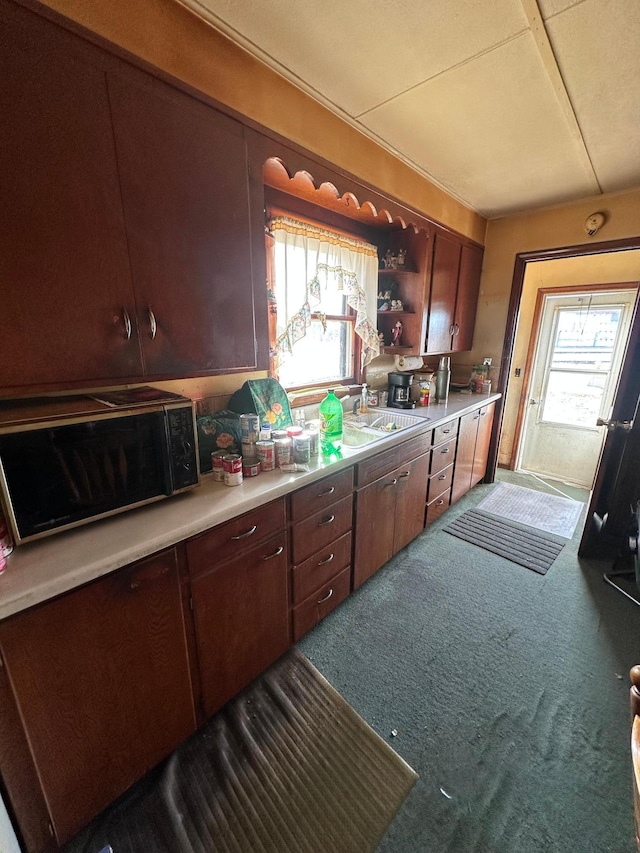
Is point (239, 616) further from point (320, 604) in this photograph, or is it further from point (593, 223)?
point (593, 223)

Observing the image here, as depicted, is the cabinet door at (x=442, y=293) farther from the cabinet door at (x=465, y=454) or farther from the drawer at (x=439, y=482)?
the drawer at (x=439, y=482)

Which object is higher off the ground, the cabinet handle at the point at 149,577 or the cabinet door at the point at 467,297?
the cabinet door at the point at 467,297

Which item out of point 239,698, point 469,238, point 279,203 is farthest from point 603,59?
point 239,698

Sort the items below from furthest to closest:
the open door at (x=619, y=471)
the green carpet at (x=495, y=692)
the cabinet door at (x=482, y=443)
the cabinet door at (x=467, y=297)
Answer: the cabinet door at (x=482, y=443) < the cabinet door at (x=467, y=297) < the open door at (x=619, y=471) < the green carpet at (x=495, y=692)

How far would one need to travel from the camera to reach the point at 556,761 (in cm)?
123

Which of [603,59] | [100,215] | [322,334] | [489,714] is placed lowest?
[489,714]

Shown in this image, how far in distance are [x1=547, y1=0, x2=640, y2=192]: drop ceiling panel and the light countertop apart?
1.73m

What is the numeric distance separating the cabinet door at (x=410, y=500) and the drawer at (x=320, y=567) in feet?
1.64

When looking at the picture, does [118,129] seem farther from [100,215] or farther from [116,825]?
[116,825]

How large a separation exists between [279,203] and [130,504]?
165 centimetres

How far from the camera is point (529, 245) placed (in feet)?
9.21

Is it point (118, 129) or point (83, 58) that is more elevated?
point (83, 58)

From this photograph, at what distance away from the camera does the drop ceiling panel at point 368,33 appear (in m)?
1.06

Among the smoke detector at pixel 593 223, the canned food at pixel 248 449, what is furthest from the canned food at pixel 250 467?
the smoke detector at pixel 593 223
